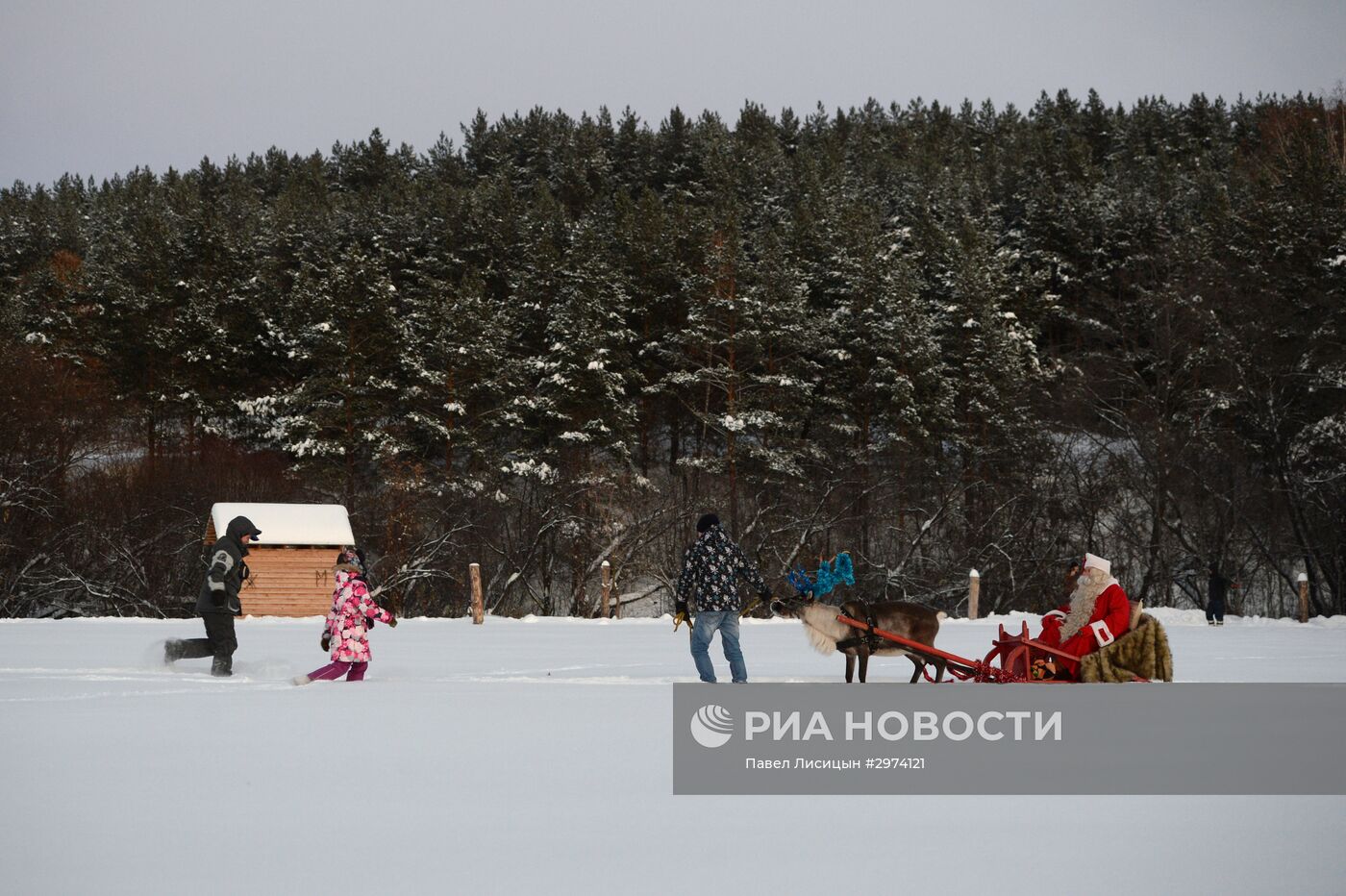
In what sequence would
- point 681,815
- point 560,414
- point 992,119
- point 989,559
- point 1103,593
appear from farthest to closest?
1. point 992,119
2. point 560,414
3. point 989,559
4. point 1103,593
5. point 681,815

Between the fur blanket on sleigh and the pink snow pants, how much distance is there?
653cm

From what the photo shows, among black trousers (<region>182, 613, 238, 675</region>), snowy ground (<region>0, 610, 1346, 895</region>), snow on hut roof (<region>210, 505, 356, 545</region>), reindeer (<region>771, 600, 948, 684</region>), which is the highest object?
snow on hut roof (<region>210, 505, 356, 545</region>)

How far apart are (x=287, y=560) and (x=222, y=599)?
17.7 metres

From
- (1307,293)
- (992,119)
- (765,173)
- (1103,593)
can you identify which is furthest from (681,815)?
(992,119)

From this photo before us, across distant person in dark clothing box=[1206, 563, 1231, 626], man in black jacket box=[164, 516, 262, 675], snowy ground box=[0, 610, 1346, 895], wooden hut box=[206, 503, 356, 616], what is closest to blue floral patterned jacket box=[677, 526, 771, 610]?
snowy ground box=[0, 610, 1346, 895]

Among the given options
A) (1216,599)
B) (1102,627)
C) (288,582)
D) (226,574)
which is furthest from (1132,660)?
(288,582)

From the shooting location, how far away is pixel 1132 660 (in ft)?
28.6

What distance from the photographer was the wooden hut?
28500 millimetres

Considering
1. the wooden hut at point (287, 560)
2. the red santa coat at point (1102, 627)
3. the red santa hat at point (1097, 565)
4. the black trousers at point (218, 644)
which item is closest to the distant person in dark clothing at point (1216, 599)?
the red santa hat at point (1097, 565)

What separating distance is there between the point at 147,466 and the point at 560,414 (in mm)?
14073

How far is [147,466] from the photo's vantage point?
4228 centimetres

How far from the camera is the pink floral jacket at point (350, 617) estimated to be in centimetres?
1141

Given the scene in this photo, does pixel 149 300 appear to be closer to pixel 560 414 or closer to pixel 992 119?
pixel 560 414

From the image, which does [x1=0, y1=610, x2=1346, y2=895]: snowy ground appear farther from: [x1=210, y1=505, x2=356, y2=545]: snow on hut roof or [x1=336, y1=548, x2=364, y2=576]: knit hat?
[x1=210, y1=505, x2=356, y2=545]: snow on hut roof
